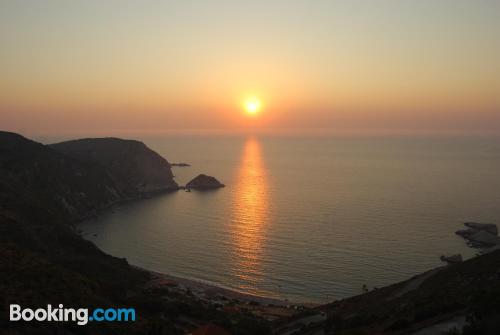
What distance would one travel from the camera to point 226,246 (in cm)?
7462

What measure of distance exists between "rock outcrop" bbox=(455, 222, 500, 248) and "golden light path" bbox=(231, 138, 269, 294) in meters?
39.0

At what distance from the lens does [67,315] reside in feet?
79.4

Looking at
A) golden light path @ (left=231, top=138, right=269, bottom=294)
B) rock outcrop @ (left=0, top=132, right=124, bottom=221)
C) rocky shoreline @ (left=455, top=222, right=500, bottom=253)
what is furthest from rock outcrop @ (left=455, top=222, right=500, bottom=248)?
rock outcrop @ (left=0, top=132, right=124, bottom=221)

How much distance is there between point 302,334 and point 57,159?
351 ft

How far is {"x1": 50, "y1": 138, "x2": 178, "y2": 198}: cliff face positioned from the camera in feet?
473

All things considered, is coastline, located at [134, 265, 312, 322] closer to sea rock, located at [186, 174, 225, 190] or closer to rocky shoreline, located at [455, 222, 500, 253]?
rocky shoreline, located at [455, 222, 500, 253]

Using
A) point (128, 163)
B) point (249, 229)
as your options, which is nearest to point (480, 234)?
point (249, 229)

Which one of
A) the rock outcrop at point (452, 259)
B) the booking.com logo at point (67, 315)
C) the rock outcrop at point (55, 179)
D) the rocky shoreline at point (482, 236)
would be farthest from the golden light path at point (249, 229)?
the rock outcrop at point (55, 179)

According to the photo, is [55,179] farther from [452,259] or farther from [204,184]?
[452,259]

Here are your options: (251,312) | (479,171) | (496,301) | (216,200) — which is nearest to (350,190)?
(216,200)

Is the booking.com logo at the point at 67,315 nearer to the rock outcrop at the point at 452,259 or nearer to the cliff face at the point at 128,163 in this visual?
the rock outcrop at the point at 452,259

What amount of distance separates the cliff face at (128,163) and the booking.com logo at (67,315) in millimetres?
112251

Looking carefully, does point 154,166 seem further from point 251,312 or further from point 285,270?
point 251,312

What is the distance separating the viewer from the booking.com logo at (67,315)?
22.3 metres
